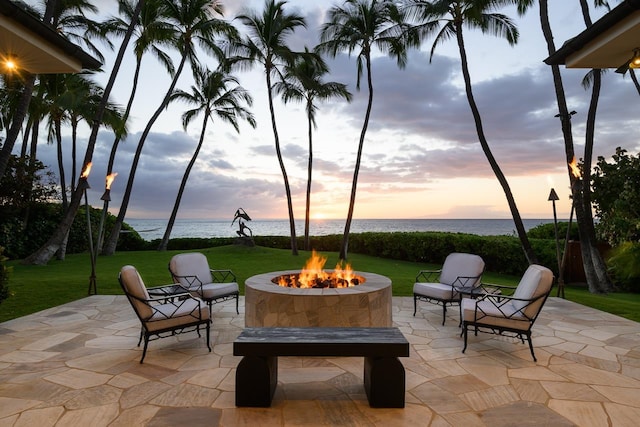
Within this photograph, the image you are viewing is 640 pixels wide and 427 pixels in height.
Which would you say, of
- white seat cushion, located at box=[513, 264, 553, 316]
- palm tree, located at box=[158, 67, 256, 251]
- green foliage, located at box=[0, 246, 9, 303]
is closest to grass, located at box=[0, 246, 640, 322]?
green foliage, located at box=[0, 246, 9, 303]

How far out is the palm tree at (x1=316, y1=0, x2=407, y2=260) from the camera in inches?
550

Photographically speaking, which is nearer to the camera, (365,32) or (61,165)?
(365,32)

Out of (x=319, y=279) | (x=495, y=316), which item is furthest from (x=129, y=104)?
(x=495, y=316)

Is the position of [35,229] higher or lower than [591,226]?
lower

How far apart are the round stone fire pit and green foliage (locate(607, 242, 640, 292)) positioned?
29.8 feet

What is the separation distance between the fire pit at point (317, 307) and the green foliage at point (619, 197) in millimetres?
7875

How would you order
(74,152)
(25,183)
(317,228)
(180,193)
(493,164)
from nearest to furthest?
(493,164) → (25,183) → (74,152) → (180,193) → (317,228)

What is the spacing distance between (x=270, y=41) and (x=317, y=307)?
577 inches

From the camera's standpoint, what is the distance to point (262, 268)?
11797 millimetres

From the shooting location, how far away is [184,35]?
16.1 meters

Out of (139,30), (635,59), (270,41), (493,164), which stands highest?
(139,30)

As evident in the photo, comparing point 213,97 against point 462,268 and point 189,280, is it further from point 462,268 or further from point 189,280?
point 462,268

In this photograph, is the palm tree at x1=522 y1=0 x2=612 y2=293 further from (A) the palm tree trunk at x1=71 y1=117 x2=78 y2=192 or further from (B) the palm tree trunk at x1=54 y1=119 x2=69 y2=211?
(B) the palm tree trunk at x1=54 y1=119 x2=69 y2=211

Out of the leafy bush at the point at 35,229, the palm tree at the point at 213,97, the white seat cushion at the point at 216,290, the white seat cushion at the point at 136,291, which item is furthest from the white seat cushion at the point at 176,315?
the palm tree at the point at 213,97
